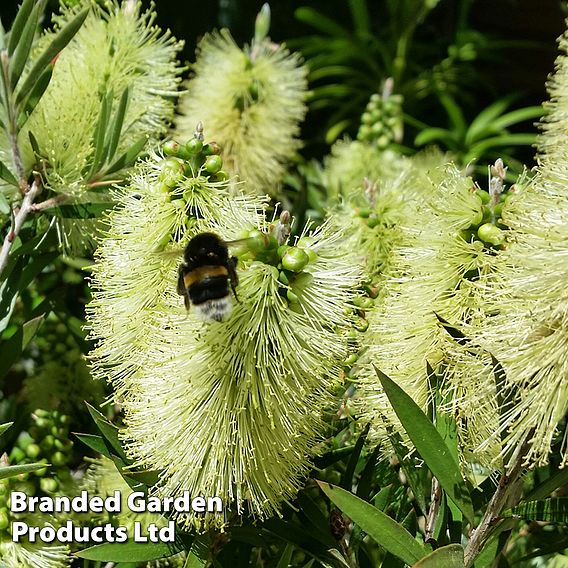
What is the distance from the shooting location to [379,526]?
2.80 feet

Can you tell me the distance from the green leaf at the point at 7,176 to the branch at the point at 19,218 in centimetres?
2

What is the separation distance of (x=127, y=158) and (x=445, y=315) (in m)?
0.58

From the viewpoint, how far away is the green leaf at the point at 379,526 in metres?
0.85

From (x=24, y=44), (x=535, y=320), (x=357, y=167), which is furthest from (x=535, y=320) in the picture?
(x=357, y=167)

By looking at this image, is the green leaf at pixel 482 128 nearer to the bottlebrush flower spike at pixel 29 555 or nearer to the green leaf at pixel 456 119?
the green leaf at pixel 456 119

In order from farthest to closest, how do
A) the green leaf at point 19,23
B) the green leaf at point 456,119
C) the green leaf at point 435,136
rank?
the green leaf at point 456,119 < the green leaf at point 435,136 < the green leaf at point 19,23

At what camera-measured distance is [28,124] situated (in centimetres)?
123

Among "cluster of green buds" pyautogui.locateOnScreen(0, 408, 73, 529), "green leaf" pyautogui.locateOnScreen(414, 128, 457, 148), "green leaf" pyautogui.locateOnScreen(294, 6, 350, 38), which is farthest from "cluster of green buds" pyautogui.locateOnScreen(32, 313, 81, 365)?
"green leaf" pyautogui.locateOnScreen(294, 6, 350, 38)

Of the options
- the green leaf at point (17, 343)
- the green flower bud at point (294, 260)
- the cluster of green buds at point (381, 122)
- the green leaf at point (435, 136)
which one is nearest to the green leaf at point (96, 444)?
the green leaf at point (17, 343)

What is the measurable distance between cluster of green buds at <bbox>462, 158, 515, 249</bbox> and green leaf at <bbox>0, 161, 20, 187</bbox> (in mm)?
703

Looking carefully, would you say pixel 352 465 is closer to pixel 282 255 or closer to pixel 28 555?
pixel 282 255

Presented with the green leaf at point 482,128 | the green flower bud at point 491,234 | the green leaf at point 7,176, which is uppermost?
the green leaf at point 482,128

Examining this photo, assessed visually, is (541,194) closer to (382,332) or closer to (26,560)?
(382,332)

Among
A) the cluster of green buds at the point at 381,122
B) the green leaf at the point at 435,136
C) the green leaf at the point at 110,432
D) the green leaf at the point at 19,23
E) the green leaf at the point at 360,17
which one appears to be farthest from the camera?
the green leaf at the point at 360,17
